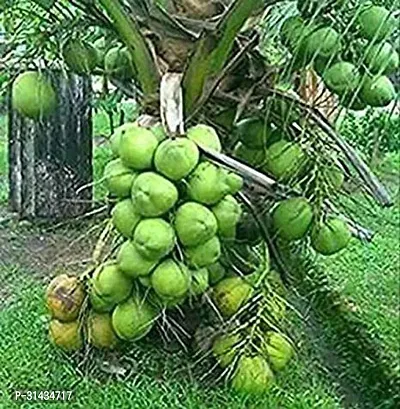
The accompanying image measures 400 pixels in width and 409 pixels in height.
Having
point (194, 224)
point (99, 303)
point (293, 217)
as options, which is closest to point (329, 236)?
point (293, 217)

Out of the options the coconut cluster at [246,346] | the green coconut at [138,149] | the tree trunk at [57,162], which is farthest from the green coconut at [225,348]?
the tree trunk at [57,162]

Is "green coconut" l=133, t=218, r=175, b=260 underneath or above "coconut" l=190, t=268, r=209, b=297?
above

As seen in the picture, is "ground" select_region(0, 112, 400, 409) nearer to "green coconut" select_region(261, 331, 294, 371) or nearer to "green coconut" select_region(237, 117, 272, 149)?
"green coconut" select_region(261, 331, 294, 371)

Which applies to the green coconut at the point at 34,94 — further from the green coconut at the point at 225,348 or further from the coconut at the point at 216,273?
the green coconut at the point at 225,348

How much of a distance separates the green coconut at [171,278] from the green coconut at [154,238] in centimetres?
3

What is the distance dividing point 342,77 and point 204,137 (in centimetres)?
26

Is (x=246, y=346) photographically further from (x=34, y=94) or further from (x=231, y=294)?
(x=34, y=94)

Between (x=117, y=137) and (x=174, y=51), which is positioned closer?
(x=117, y=137)

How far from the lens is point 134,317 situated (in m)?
1.83

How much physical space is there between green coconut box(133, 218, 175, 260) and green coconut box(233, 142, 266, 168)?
1.28ft

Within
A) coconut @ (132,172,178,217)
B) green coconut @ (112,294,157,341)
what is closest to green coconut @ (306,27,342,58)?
coconut @ (132,172,178,217)

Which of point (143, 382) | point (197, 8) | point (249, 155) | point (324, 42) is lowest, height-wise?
point (143, 382)

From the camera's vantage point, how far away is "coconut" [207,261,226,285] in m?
1.95

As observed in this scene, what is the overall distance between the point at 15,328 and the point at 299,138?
2.88 ft
